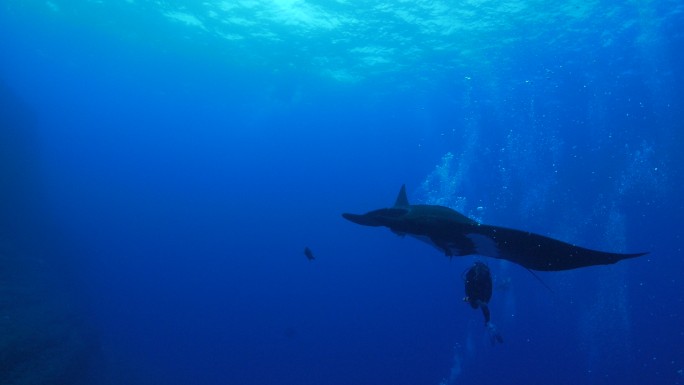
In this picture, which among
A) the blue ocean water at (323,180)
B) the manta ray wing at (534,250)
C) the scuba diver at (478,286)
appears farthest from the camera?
the blue ocean water at (323,180)

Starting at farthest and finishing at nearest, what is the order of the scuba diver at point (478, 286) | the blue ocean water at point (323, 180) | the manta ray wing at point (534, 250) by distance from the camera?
the blue ocean water at point (323, 180)
the scuba diver at point (478, 286)
the manta ray wing at point (534, 250)

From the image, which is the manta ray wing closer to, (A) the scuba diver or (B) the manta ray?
(B) the manta ray

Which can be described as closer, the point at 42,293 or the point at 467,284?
the point at 467,284

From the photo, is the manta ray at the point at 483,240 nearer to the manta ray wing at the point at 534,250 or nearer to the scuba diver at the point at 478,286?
the manta ray wing at the point at 534,250

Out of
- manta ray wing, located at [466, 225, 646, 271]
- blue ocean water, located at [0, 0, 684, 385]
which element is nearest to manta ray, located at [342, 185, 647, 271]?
manta ray wing, located at [466, 225, 646, 271]

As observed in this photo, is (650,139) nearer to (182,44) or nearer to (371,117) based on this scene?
(371,117)

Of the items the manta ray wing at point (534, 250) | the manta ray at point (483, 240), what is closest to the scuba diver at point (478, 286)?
the manta ray at point (483, 240)

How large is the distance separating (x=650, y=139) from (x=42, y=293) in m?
48.5

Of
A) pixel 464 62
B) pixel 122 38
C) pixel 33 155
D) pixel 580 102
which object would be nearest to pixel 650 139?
pixel 580 102

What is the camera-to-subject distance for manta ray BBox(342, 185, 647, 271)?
3062 mm

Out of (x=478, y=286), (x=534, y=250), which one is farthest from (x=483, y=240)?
(x=478, y=286)

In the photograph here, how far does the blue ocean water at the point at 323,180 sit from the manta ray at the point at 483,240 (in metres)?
14.6

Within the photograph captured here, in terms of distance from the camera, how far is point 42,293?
1833 centimetres

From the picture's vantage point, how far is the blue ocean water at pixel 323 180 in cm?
2200
